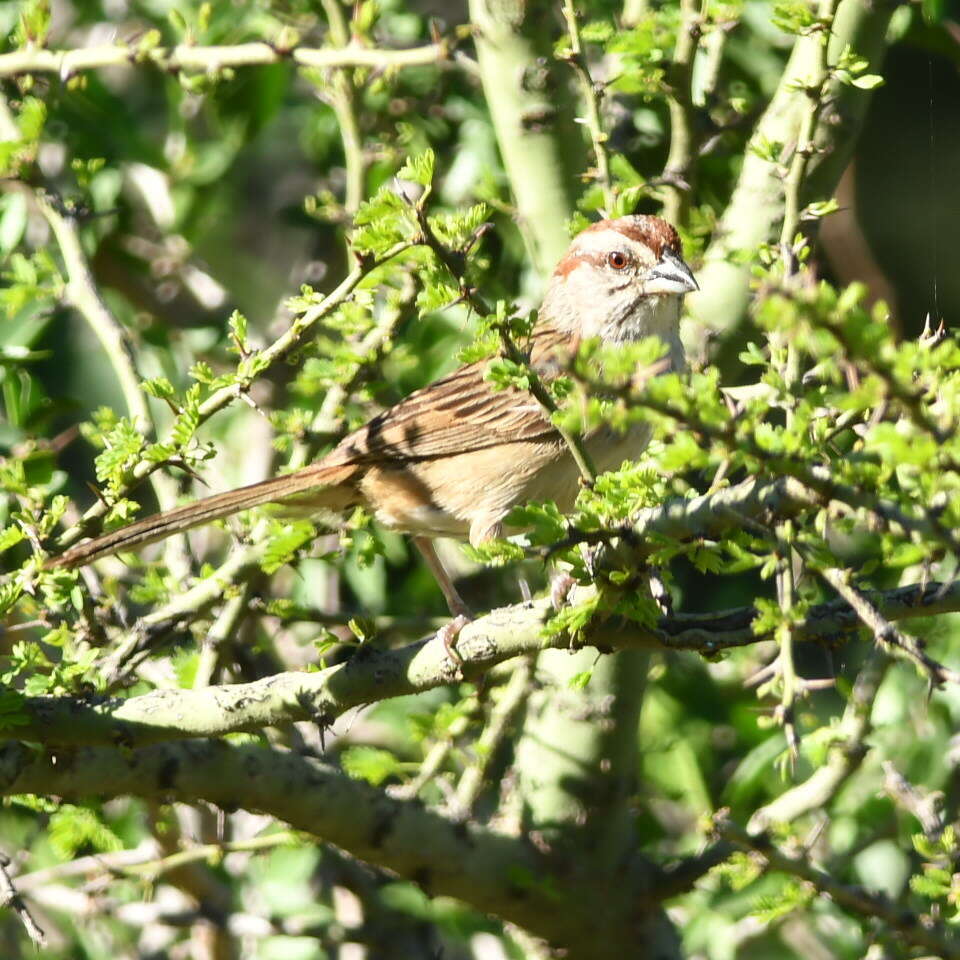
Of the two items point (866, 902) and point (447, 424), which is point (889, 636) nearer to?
point (866, 902)

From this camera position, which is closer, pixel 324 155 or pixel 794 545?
pixel 794 545

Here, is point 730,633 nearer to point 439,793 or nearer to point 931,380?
point 931,380

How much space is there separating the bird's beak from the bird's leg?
3.51 feet

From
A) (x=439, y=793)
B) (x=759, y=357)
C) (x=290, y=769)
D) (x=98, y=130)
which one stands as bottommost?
(x=439, y=793)

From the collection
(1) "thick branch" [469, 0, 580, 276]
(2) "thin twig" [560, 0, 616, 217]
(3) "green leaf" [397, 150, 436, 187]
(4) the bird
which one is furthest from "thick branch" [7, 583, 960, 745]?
(1) "thick branch" [469, 0, 580, 276]

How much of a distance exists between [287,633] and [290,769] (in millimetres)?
1689

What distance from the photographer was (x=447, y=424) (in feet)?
14.3

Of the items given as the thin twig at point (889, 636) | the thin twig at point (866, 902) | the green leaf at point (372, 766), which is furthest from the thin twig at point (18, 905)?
the thin twig at point (889, 636)

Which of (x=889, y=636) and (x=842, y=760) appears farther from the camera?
(x=842, y=760)

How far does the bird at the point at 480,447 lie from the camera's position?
4152mm

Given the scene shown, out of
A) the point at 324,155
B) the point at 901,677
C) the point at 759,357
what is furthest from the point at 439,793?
the point at 759,357

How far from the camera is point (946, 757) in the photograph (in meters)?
4.21

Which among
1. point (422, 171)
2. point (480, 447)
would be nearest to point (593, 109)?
point (480, 447)

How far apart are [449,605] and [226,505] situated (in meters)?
0.96
